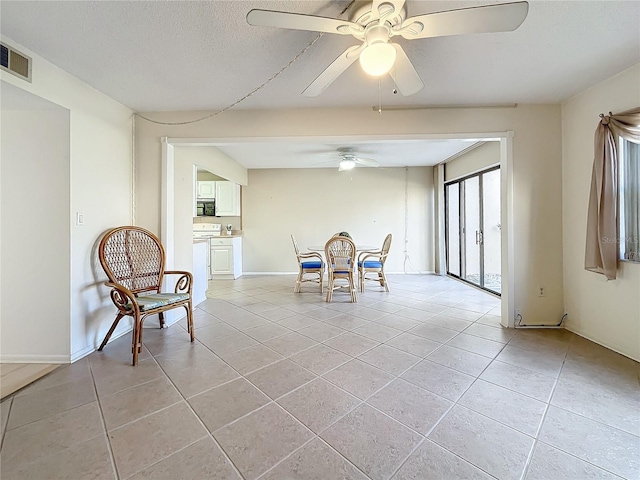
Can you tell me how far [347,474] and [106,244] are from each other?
2.56 meters

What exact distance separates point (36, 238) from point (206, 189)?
12.3 ft

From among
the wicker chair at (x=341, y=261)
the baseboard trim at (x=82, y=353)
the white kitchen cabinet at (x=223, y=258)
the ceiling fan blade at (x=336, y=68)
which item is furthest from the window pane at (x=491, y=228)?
the baseboard trim at (x=82, y=353)

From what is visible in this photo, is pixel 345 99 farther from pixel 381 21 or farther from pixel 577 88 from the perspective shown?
pixel 577 88

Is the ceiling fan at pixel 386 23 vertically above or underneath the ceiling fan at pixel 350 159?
underneath

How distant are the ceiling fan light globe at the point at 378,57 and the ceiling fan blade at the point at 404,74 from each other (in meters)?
0.11

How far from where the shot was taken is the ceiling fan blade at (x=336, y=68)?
1493 millimetres

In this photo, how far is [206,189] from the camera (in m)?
5.77

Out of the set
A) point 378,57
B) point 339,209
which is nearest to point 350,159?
point 339,209

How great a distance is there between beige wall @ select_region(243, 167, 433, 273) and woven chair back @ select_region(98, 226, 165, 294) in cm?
336

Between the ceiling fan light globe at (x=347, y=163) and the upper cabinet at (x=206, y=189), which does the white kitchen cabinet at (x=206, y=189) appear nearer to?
the upper cabinet at (x=206, y=189)

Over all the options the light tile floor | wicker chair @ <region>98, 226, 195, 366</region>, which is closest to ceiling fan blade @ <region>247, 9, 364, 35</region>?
the light tile floor

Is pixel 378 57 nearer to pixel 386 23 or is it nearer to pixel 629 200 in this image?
pixel 386 23

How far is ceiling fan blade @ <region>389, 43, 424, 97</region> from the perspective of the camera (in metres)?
1.51

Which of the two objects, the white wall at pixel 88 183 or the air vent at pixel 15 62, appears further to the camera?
the white wall at pixel 88 183
